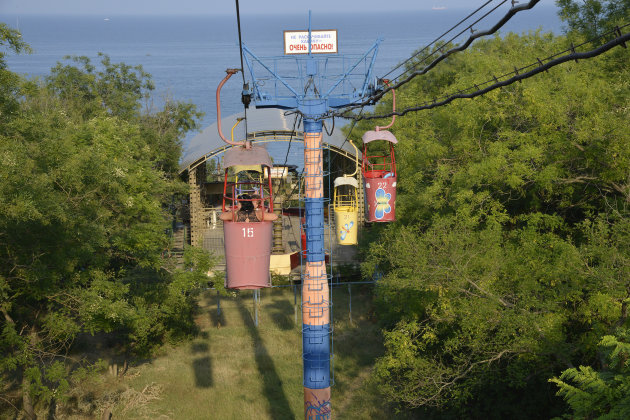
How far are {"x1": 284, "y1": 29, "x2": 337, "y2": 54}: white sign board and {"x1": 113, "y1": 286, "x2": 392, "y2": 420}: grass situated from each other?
350 inches

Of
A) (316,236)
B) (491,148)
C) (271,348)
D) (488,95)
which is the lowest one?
(271,348)

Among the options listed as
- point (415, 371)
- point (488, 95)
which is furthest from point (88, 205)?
point (488, 95)

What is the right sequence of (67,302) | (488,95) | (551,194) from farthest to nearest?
(488,95)
(551,194)
(67,302)

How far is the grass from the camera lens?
18105mm

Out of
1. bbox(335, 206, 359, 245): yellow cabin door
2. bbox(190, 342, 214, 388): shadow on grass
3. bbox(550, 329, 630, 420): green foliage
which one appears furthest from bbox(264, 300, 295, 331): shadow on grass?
bbox(550, 329, 630, 420): green foliage

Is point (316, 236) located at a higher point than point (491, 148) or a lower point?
lower

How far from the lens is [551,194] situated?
17688 millimetres

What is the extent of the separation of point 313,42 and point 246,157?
14.7ft

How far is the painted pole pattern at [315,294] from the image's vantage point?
12953 millimetres

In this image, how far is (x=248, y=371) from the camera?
68.3ft

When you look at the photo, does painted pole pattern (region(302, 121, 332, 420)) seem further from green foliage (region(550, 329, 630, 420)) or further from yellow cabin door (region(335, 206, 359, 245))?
green foliage (region(550, 329, 630, 420))

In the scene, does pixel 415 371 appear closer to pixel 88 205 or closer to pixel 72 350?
pixel 88 205

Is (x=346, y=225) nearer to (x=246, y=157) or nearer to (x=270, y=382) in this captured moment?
(x=270, y=382)

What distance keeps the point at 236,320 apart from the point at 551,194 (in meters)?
13.5
